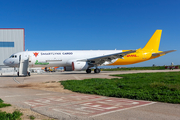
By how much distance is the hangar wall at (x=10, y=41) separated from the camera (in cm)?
4612

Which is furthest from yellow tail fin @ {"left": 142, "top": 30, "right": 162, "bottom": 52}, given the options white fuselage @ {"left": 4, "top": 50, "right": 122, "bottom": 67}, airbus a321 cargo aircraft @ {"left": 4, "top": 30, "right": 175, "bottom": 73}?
white fuselage @ {"left": 4, "top": 50, "right": 122, "bottom": 67}

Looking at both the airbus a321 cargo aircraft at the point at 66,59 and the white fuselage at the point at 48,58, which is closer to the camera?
the airbus a321 cargo aircraft at the point at 66,59

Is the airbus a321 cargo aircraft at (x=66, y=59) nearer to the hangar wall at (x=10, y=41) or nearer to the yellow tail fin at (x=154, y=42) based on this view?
the yellow tail fin at (x=154, y=42)

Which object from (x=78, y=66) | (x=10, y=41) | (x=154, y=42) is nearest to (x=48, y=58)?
(x=78, y=66)

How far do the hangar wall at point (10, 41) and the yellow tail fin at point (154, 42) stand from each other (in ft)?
111

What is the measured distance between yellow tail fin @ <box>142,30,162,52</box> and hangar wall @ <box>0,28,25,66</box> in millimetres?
33956

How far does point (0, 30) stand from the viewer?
45969 mm

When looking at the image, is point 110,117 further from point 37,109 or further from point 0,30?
point 0,30

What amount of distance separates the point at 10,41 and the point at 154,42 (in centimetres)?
3753

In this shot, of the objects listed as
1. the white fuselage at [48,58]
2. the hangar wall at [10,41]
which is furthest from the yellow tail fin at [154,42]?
the hangar wall at [10,41]

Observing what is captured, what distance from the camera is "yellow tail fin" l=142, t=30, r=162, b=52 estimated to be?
2988 cm

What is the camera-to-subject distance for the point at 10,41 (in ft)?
152

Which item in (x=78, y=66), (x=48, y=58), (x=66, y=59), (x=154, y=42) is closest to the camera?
(x=78, y=66)

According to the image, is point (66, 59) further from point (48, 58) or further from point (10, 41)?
point (10, 41)
